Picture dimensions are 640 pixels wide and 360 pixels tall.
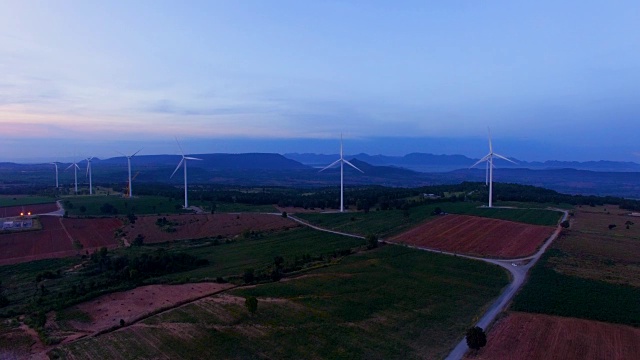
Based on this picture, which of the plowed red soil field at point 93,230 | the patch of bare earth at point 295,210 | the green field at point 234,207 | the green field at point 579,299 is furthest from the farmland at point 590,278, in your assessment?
the green field at point 234,207

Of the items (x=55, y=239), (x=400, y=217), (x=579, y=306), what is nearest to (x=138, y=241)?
(x=55, y=239)

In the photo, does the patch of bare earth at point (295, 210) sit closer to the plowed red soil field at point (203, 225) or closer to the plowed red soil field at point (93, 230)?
the plowed red soil field at point (203, 225)

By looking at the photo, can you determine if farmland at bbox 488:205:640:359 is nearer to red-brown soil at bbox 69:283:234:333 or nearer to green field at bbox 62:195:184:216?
red-brown soil at bbox 69:283:234:333

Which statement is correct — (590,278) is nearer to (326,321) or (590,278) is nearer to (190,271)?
(326,321)

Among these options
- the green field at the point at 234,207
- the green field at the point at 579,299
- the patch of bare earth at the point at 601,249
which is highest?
the patch of bare earth at the point at 601,249

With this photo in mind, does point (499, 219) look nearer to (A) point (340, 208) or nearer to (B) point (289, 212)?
(A) point (340, 208)

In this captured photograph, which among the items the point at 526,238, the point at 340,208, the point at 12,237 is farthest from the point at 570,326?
the point at 12,237
